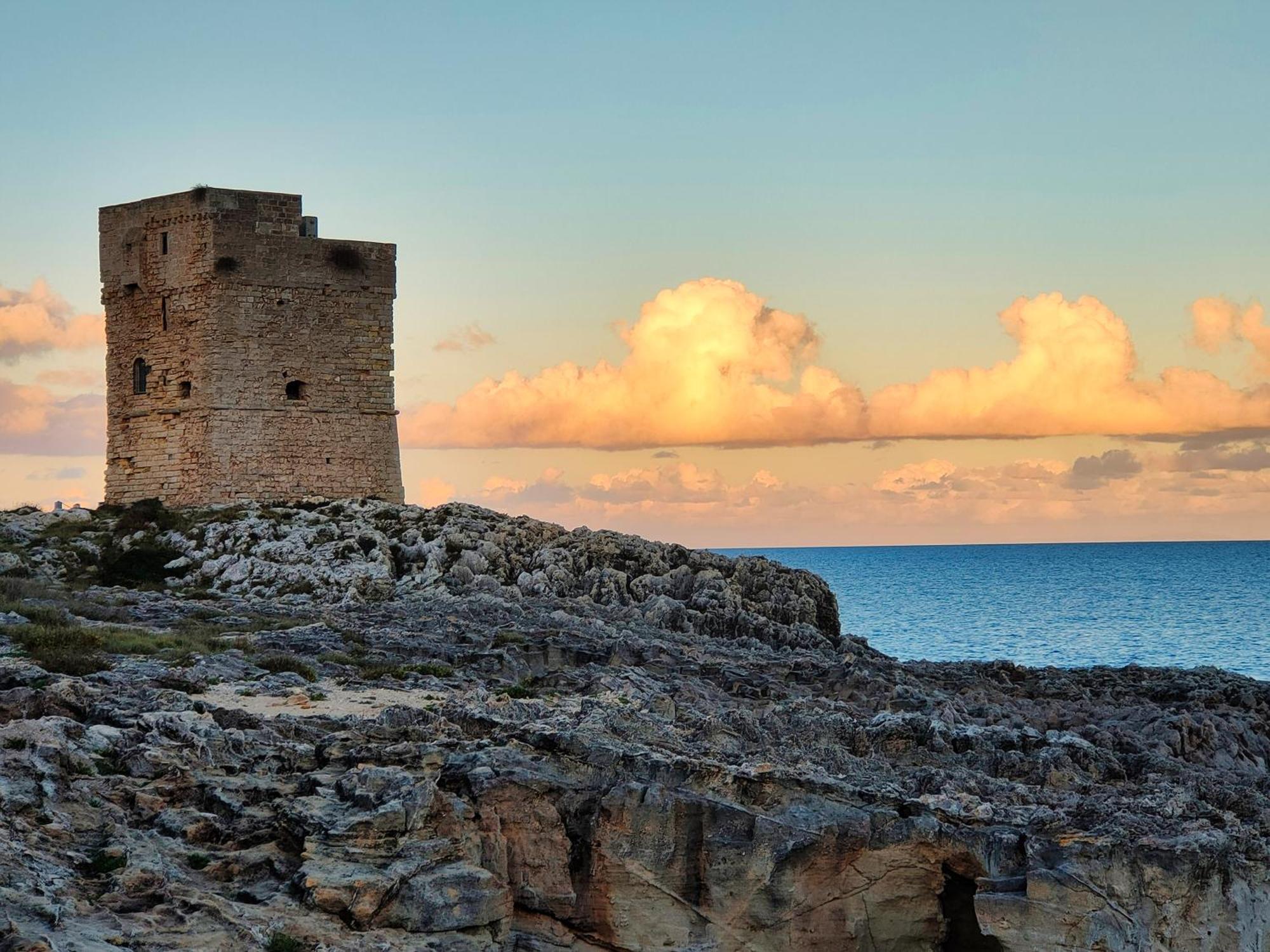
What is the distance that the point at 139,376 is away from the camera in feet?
111

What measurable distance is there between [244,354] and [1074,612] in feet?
198

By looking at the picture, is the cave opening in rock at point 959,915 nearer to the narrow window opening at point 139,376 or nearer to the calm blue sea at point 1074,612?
the narrow window opening at point 139,376

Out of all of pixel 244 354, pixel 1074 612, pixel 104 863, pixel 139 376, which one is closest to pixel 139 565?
pixel 244 354

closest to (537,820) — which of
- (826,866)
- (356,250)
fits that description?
(826,866)

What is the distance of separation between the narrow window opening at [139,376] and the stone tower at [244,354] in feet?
0.10

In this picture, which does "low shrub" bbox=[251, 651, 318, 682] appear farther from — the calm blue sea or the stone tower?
the calm blue sea

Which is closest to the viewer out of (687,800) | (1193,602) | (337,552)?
(687,800)

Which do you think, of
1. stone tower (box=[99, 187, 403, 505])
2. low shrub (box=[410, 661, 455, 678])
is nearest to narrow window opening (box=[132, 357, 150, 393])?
stone tower (box=[99, 187, 403, 505])

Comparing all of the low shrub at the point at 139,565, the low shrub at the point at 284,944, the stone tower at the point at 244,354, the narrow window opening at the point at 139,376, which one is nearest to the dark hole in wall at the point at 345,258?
the stone tower at the point at 244,354

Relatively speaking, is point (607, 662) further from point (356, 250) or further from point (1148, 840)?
point (356, 250)

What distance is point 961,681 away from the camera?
23.9 meters

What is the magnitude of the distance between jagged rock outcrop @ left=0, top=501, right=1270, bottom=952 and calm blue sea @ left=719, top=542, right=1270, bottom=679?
37.2m

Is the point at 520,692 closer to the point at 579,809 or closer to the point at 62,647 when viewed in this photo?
the point at 579,809

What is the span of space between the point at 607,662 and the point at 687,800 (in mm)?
6239
